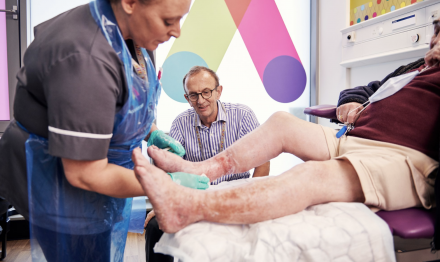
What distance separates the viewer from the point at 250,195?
927mm

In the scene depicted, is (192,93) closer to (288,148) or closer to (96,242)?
(288,148)

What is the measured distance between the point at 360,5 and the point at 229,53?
4.29 feet

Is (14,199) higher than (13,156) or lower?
lower

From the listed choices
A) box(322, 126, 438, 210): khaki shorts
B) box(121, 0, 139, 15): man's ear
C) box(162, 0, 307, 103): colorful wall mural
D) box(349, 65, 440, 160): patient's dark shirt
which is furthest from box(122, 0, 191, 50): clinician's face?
box(162, 0, 307, 103): colorful wall mural

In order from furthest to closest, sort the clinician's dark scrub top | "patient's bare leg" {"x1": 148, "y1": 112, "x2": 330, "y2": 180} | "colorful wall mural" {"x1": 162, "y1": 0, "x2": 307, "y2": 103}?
1. "colorful wall mural" {"x1": 162, "y1": 0, "x2": 307, "y2": 103}
2. "patient's bare leg" {"x1": 148, "y1": 112, "x2": 330, "y2": 180}
3. the clinician's dark scrub top

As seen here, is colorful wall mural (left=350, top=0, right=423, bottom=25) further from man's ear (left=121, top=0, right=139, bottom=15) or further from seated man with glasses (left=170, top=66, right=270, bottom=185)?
man's ear (left=121, top=0, right=139, bottom=15)

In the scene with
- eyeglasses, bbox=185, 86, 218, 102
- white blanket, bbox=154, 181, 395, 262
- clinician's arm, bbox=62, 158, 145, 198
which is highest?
eyeglasses, bbox=185, 86, 218, 102

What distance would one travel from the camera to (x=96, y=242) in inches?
38.3

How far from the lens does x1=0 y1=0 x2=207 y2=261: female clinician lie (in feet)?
2.43

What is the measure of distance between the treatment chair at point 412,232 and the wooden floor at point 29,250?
5.95 ft

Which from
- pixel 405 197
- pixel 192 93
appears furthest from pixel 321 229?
pixel 192 93

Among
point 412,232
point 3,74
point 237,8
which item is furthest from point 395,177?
point 3,74

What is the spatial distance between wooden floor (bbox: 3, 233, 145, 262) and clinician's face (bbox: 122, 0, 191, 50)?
1.85 meters

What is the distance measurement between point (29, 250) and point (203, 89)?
2.02 m
